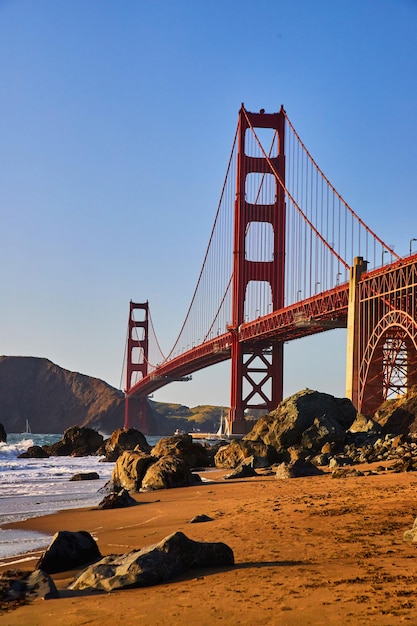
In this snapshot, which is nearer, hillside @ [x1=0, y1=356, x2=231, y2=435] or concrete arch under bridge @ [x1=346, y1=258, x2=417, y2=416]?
concrete arch under bridge @ [x1=346, y1=258, x2=417, y2=416]

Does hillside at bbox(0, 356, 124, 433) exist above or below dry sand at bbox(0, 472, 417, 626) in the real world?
above

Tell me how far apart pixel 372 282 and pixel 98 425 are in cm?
12429

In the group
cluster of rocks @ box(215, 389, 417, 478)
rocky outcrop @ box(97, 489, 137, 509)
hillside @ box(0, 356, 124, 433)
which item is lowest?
rocky outcrop @ box(97, 489, 137, 509)

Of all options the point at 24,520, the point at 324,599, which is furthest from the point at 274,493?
the point at 324,599

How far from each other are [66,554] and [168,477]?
10137 mm

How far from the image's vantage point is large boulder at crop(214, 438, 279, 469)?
23.1m

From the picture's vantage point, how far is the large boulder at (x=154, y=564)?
635 cm

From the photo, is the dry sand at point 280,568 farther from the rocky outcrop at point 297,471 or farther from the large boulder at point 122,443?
the large boulder at point 122,443

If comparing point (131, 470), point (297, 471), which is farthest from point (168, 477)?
point (297, 471)

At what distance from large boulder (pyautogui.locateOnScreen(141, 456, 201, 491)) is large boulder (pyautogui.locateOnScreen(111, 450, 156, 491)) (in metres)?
0.69

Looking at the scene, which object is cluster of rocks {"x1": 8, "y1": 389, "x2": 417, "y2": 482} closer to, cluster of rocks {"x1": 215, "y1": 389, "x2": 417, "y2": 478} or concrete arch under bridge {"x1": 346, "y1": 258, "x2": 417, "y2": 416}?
cluster of rocks {"x1": 215, "y1": 389, "x2": 417, "y2": 478}

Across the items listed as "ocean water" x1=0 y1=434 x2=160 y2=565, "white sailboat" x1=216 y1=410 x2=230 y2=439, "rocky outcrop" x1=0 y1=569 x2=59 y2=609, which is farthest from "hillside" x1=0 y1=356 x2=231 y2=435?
"rocky outcrop" x1=0 y1=569 x2=59 y2=609

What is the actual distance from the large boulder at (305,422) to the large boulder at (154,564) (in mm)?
18623

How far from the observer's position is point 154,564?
6.47 meters
